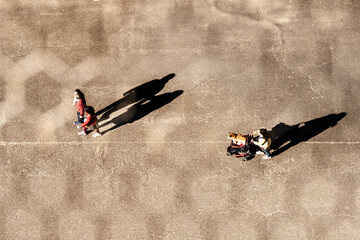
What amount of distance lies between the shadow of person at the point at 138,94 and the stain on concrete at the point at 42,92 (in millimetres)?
1602

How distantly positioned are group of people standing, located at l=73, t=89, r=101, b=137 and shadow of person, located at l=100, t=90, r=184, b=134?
566 mm

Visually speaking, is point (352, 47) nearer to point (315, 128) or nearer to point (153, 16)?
point (315, 128)

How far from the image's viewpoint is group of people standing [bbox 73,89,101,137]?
8.52 meters

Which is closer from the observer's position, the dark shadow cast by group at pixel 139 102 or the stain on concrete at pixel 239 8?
the dark shadow cast by group at pixel 139 102

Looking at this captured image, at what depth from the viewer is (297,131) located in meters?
9.76

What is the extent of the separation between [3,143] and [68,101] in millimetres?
2441

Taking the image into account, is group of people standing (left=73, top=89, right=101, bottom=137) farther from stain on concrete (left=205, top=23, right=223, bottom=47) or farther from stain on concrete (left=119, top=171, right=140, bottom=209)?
stain on concrete (left=205, top=23, right=223, bottom=47)

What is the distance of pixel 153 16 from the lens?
35.3ft

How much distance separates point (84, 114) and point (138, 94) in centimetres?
190

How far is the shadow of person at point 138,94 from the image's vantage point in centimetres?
1002

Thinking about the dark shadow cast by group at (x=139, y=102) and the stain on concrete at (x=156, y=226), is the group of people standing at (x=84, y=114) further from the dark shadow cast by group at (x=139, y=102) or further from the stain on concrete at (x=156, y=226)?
the stain on concrete at (x=156, y=226)

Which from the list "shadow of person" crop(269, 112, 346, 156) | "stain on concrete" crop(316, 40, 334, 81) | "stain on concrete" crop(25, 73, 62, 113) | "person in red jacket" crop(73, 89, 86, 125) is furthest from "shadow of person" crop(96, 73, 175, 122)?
"stain on concrete" crop(316, 40, 334, 81)

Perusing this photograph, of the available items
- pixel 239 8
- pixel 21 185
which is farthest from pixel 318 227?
pixel 21 185

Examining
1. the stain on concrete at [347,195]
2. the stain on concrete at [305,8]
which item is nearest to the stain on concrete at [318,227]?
the stain on concrete at [347,195]
